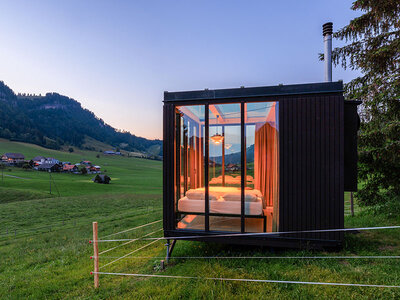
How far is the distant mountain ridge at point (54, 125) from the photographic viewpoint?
9294 centimetres

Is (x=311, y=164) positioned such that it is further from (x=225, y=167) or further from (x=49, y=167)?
(x=49, y=167)

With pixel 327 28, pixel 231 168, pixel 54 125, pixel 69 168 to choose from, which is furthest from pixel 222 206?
pixel 54 125

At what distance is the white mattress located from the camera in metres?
3.81

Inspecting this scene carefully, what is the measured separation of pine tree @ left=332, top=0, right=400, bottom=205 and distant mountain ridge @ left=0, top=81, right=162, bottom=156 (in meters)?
107

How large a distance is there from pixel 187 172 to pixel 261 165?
179 centimetres

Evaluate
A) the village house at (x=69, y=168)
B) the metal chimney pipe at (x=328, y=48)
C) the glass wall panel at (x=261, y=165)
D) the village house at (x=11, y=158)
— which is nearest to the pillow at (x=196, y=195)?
the glass wall panel at (x=261, y=165)

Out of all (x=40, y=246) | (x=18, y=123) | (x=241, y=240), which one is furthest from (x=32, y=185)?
(x=18, y=123)

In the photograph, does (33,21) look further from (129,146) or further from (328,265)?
(129,146)

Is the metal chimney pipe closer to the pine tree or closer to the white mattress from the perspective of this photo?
the pine tree

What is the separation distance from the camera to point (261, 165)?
454 cm

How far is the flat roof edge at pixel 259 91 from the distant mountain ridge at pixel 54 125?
10490 cm

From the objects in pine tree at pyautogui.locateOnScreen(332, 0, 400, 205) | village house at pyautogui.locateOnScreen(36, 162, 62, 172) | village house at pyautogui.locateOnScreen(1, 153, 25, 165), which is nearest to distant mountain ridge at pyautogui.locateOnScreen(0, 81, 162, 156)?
village house at pyautogui.locateOnScreen(1, 153, 25, 165)

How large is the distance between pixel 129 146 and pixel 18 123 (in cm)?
5908

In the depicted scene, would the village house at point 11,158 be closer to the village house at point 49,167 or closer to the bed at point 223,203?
the village house at point 49,167
